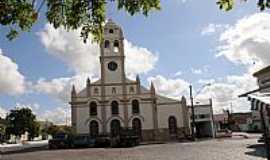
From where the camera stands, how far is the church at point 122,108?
5956 cm

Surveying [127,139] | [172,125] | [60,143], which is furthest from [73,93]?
[127,139]

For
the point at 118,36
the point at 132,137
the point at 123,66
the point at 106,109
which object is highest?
the point at 118,36

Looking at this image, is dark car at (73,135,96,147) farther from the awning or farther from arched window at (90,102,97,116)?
the awning

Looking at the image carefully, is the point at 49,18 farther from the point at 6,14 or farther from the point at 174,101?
the point at 174,101

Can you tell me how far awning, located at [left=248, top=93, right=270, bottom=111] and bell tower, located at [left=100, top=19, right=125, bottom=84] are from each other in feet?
166

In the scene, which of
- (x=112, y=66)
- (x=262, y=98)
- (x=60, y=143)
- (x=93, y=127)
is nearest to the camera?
(x=262, y=98)

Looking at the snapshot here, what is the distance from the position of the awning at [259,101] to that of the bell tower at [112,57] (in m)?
50.7

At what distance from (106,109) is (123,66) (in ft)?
24.3

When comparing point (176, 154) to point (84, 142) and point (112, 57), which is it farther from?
point (112, 57)

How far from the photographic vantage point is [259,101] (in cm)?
1035

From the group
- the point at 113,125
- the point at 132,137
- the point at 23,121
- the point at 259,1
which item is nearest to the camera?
the point at 259,1

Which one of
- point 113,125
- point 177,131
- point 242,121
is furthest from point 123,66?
point 242,121

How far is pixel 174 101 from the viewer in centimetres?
6122

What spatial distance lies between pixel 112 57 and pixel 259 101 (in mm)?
52429
